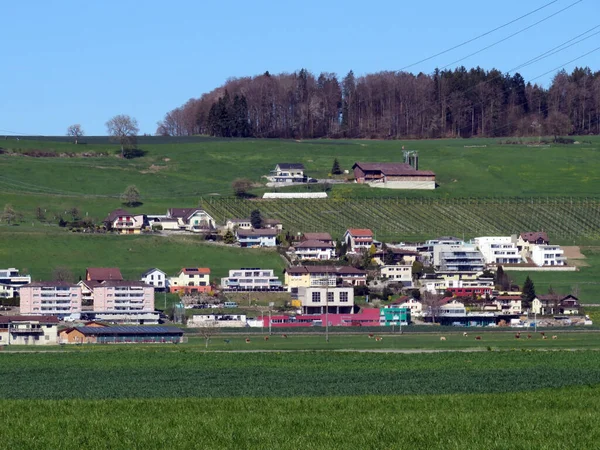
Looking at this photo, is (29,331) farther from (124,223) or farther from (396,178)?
(396,178)

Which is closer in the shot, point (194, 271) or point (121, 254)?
point (194, 271)

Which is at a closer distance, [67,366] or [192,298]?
[67,366]

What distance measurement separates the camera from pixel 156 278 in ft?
241

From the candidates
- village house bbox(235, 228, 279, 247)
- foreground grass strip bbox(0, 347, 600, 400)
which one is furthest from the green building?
foreground grass strip bbox(0, 347, 600, 400)

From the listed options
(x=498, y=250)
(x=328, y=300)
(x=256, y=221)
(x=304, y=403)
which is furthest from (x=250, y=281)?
(x=304, y=403)

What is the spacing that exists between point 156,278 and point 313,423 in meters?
54.4

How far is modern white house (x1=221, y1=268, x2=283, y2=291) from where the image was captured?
7356 cm

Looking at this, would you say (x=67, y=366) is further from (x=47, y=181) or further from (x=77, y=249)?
(x=47, y=181)

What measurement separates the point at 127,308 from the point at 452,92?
76.6m

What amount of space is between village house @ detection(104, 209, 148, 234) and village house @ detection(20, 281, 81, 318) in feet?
61.8

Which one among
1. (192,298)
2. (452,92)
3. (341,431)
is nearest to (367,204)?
(192,298)

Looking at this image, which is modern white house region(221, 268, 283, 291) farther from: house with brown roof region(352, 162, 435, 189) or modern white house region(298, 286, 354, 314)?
house with brown roof region(352, 162, 435, 189)

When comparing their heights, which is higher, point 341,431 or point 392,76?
point 392,76

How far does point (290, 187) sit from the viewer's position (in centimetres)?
10175
